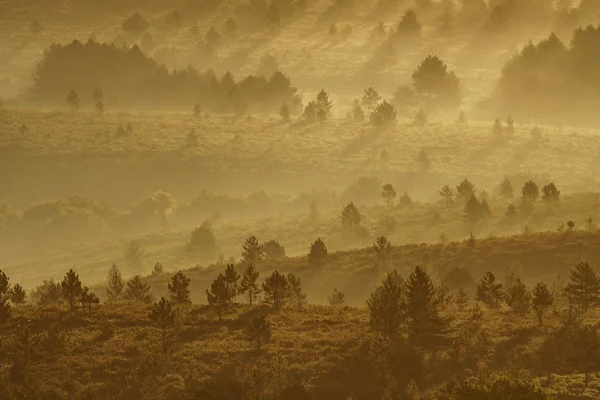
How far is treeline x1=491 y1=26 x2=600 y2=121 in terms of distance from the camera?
179250 mm

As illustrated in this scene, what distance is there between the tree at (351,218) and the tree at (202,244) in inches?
897

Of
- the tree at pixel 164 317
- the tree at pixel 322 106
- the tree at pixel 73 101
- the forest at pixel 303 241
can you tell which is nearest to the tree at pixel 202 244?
the forest at pixel 303 241

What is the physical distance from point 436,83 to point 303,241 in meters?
86.5

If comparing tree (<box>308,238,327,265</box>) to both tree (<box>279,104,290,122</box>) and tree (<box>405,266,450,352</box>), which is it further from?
tree (<box>279,104,290,122</box>)

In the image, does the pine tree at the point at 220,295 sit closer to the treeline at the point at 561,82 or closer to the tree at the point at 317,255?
the tree at the point at 317,255

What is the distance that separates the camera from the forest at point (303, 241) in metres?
38.7

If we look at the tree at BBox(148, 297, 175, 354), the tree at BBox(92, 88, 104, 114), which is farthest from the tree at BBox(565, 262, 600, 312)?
the tree at BBox(92, 88, 104, 114)

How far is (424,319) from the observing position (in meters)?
41.2

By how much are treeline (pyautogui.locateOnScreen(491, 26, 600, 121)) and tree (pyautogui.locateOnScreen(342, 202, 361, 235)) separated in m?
97.1

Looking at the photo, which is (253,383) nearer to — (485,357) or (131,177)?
(485,357)

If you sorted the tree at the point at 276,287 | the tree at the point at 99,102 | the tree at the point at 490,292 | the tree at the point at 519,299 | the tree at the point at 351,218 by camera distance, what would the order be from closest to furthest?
the tree at the point at 519,299
the tree at the point at 276,287
the tree at the point at 490,292
the tree at the point at 351,218
the tree at the point at 99,102

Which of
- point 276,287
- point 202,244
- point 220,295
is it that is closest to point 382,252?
point 276,287

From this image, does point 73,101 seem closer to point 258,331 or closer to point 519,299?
point 258,331

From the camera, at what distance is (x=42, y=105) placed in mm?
192625
